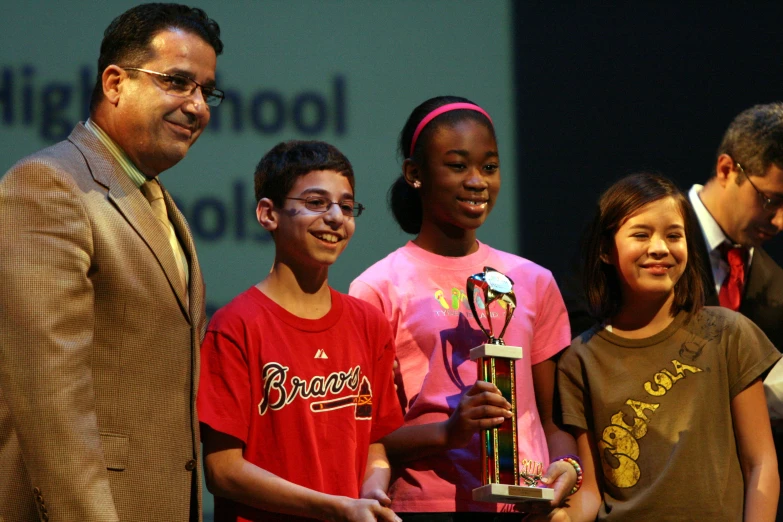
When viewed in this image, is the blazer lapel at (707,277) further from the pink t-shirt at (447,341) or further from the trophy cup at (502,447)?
the trophy cup at (502,447)

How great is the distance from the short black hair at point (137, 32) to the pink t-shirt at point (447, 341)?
0.89 m

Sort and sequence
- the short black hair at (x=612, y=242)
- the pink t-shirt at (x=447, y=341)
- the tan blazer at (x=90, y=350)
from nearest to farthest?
the tan blazer at (x=90, y=350) < the pink t-shirt at (x=447, y=341) < the short black hair at (x=612, y=242)

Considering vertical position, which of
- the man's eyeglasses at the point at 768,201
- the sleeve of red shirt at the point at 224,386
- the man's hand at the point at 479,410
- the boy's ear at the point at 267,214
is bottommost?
the man's hand at the point at 479,410

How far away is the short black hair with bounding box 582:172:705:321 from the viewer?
2930 millimetres

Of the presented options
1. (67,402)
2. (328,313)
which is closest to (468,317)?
(328,313)

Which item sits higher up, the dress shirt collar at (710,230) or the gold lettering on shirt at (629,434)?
the dress shirt collar at (710,230)

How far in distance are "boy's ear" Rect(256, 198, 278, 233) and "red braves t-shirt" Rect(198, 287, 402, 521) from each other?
199 mm

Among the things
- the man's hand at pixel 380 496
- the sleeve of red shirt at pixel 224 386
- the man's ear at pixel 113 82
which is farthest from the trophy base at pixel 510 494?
the man's ear at pixel 113 82

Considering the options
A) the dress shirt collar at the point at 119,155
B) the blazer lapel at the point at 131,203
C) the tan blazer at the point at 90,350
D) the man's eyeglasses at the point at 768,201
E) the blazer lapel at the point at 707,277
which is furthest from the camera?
the man's eyeglasses at the point at 768,201

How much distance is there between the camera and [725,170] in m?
3.59

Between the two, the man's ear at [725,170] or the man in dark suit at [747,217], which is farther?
the man's ear at [725,170]

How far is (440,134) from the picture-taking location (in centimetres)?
295

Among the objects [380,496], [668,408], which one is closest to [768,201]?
[668,408]

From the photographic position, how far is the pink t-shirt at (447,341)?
8.77ft
